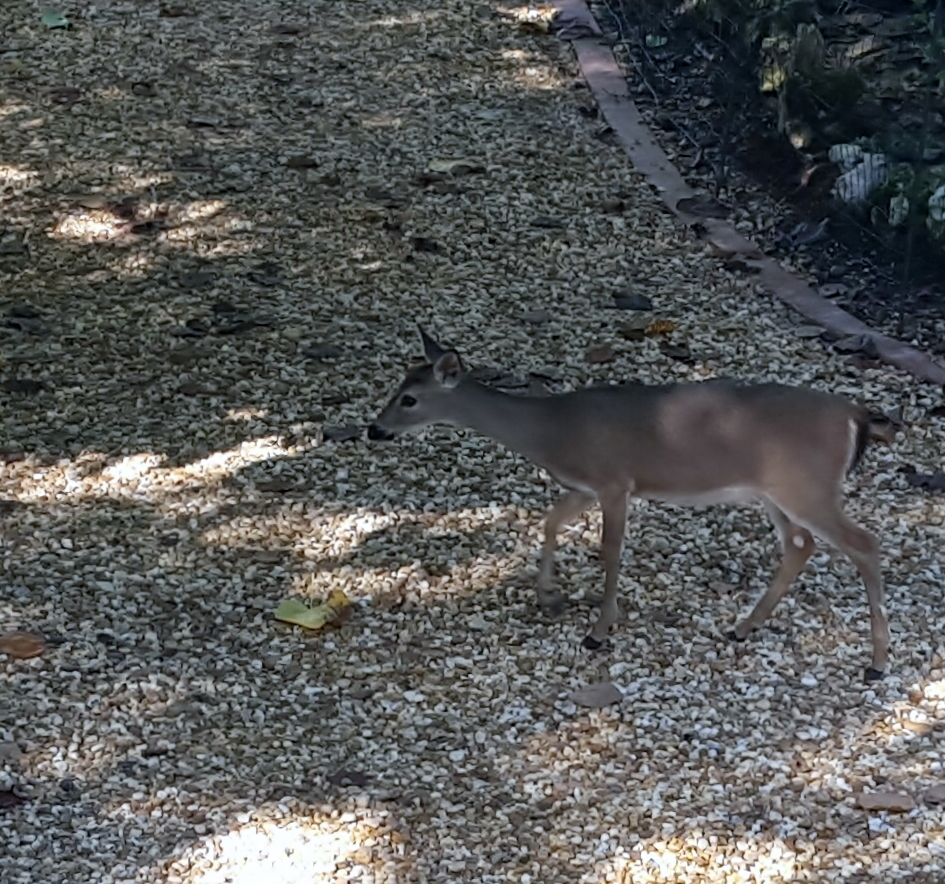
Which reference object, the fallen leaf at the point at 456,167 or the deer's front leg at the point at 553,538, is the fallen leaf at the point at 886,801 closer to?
the deer's front leg at the point at 553,538

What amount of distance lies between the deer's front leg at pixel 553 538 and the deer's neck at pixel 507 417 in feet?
0.60

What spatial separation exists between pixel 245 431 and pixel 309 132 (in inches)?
110

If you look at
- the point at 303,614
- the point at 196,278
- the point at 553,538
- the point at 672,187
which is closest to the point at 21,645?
the point at 303,614

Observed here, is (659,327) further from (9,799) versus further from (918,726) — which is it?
(9,799)

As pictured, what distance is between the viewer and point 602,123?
887cm

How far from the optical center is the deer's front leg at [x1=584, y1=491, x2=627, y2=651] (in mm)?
5109

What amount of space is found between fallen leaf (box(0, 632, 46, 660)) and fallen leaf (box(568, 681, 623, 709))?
1.52 meters

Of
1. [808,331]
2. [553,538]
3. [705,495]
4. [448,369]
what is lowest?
[808,331]

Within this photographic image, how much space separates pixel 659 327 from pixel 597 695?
242 cm

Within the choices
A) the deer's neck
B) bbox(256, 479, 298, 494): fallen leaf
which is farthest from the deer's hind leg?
bbox(256, 479, 298, 494): fallen leaf

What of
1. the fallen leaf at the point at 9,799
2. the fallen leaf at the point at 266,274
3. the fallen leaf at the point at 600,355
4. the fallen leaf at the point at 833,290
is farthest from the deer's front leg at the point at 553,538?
the fallen leaf at the point at 266,274

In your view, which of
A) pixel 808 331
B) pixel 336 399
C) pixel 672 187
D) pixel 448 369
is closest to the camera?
pixel 448 369

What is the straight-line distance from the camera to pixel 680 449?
504 centimetres

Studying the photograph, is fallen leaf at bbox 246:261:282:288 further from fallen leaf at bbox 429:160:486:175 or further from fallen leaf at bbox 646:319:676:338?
fallen leaf at bbox 646:319:676:338
